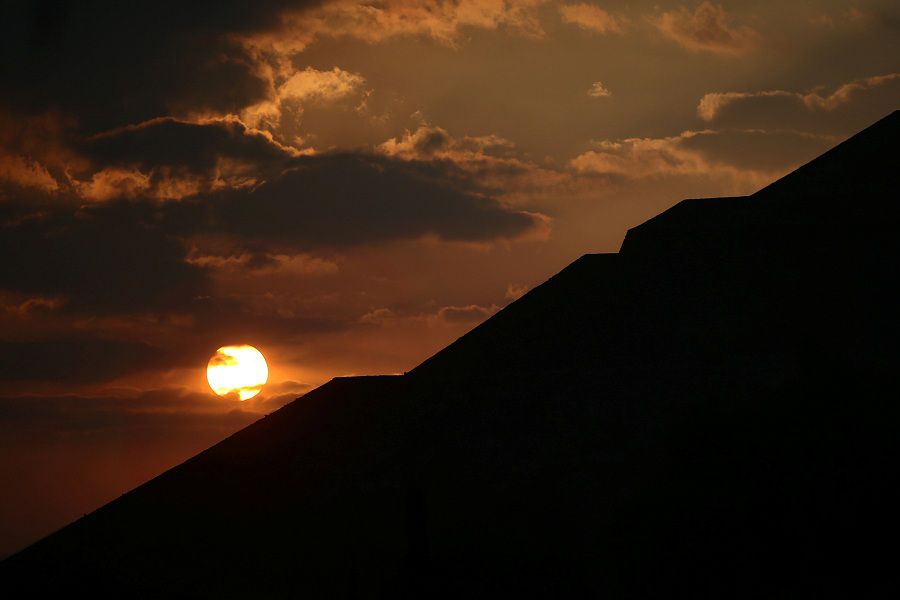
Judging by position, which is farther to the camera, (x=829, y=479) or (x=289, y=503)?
Answer: (x=289, y=503)

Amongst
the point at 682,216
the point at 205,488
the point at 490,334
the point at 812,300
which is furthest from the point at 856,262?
the point at 205,488

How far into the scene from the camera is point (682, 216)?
19156 millimetres

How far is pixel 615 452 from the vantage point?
574 inches

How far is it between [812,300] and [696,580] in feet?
24.2

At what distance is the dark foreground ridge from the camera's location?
11594 mm

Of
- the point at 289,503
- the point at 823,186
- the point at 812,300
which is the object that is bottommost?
the point at 289,503

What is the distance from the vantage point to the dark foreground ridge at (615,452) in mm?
11594

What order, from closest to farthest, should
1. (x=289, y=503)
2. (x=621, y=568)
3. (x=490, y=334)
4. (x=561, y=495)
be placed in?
1. (x=621, y=568)
2. (x=561, y=495)
3. (x=289, y=503)
4. (x=490, y=334)

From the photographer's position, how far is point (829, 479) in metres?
11.6

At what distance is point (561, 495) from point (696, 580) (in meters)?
3.03

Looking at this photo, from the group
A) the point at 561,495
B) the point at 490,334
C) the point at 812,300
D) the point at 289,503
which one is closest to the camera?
the point at 561,495

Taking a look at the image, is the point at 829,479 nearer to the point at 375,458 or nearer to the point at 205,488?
the point at 375,458

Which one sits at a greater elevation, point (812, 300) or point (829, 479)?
point (812, 300)

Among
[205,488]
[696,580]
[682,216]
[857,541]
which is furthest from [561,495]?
[682,216]
